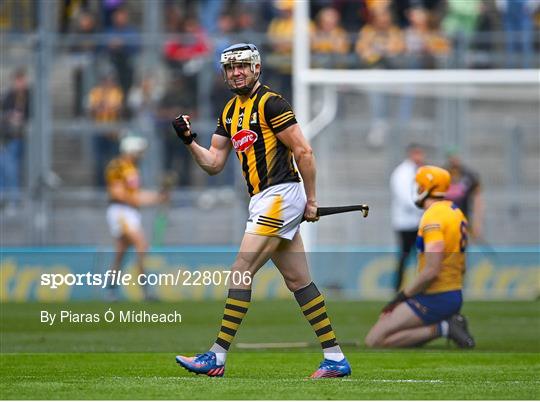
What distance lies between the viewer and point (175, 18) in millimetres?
24969

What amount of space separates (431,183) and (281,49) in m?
10.7

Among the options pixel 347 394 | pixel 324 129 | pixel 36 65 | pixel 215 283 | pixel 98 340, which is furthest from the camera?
pixel 36 65

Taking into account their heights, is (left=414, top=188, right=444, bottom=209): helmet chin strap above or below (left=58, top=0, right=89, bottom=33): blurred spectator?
below

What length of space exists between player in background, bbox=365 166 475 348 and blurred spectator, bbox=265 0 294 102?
401 inches

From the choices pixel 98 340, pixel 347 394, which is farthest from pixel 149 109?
pixel 347 394

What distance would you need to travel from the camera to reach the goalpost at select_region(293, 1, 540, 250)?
20.5m

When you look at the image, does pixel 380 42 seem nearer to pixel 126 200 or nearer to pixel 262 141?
pixel 126 200

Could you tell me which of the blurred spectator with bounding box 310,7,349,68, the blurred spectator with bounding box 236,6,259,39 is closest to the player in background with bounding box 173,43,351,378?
the blurred spectator with bounding box 310,7,349,68

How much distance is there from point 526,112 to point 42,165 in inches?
327

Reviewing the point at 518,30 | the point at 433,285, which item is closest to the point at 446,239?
the point at 433,285

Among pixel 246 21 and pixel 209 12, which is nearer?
pixel 246 21

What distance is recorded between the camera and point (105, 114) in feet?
80.1

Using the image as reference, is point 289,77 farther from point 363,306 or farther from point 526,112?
point 363,306

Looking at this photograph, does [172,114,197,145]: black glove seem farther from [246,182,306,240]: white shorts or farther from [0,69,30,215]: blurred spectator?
[0,69,30,215]: blurred spectator
